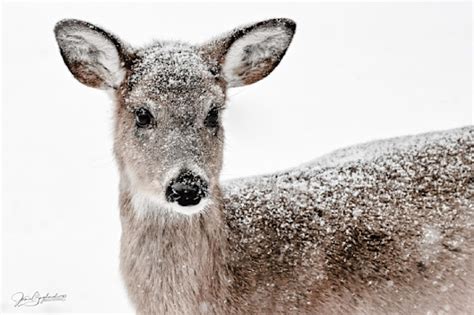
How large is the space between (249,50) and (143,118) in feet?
3.02

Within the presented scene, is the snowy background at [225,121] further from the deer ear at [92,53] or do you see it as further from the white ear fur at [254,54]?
the white ear fur at [254,54]

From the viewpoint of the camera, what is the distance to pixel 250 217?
532cm

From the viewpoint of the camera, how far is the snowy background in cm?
873

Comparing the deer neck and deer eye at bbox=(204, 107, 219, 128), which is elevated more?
deer eye at bbox=(204, 107, 219, 128)

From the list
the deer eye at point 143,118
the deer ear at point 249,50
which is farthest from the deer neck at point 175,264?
the deer ear at point 249,50

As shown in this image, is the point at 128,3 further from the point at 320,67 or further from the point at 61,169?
the point at 61,169

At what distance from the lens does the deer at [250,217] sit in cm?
490

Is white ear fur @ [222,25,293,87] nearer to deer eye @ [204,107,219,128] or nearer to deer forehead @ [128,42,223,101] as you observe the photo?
deer forehead @ [128,42,223,101]

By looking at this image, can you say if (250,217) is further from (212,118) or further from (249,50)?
(249,50)

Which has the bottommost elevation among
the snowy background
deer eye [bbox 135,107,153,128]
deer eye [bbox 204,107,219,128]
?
the snowy background

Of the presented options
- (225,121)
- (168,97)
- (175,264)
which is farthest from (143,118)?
(225,121)

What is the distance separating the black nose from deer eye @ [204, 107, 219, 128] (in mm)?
524

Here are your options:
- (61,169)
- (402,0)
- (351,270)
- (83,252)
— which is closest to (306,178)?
(351,270)

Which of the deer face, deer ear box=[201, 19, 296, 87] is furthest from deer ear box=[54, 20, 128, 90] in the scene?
deer ear box=[201, 19, 296, 87]
